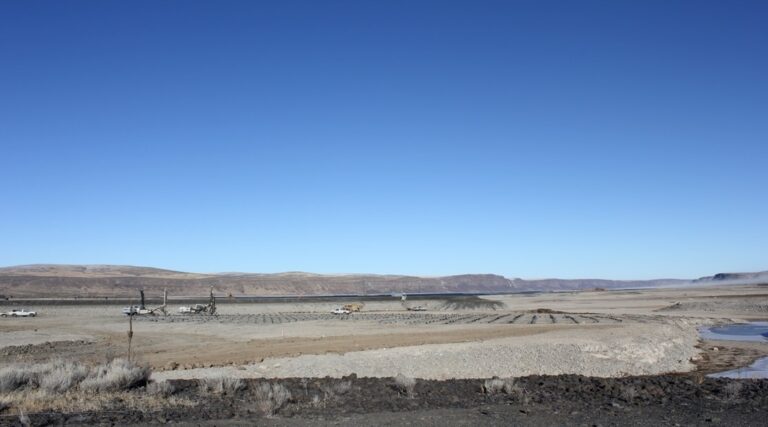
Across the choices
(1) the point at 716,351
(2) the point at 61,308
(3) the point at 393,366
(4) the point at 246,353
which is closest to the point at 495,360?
(3) the point at 393,366

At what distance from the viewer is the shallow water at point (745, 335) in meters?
24.3

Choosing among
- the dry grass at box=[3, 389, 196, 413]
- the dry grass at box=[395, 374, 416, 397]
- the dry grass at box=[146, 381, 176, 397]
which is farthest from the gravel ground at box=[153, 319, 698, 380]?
the dry grass at box=[395, 374, 416, 397]

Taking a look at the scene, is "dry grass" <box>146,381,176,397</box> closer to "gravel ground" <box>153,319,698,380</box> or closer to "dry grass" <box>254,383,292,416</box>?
"dry grass" <box>254,383,292,416</box>

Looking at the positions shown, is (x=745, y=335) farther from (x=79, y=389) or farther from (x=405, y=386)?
(x=79, y=389)

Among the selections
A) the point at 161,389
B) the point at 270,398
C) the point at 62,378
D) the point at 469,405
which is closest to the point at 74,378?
the point at 62,378

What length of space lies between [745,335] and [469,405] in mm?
37137

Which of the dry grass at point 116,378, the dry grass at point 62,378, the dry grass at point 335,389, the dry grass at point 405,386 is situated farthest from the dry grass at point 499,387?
the dry grass at point 62,378

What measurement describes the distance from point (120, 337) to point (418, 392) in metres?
29.9

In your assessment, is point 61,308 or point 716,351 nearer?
point 716,351

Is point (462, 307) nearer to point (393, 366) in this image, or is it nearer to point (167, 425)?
point (393, 366)

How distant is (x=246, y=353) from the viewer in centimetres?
2842

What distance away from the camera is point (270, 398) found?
13008mm

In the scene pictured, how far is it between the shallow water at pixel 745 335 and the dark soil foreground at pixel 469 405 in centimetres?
1022

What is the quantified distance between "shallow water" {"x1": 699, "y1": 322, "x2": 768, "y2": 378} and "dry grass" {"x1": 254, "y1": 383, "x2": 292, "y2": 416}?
1748cm
